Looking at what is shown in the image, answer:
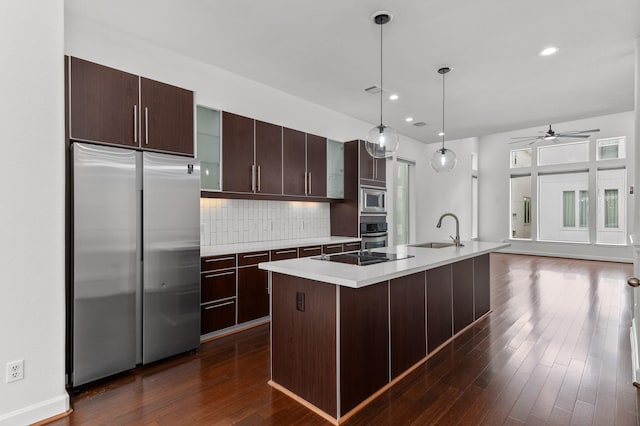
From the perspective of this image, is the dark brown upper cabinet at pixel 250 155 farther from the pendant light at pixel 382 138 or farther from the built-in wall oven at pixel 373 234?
the built-in wall oven at pixel 373 234

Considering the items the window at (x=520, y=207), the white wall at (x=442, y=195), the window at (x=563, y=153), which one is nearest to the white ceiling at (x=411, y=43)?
the white wall at (x=442, y=195)

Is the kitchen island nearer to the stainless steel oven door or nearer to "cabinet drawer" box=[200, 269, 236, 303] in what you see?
"cabinet drawer" box=[200, 269, 236, 303]

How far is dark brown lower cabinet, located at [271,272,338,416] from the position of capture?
2066mm

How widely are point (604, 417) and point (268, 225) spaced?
3.76 m

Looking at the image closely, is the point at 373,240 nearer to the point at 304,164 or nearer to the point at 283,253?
the point at 304,164

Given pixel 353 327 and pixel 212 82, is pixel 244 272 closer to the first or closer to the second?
pixel 353 327

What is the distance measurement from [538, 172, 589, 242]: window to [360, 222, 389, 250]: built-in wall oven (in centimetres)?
626

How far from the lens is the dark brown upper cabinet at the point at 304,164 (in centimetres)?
444

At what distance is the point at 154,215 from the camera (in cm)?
277

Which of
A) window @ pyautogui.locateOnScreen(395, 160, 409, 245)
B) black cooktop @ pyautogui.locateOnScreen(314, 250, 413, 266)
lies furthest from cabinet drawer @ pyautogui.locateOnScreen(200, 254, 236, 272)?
window @ pyautogui.locateOnScreen(395, 160, 409, 245)

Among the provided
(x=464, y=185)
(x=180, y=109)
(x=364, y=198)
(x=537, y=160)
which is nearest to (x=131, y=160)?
(x=180, y=109)

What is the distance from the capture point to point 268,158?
165 inches

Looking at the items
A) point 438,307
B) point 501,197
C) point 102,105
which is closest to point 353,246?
point 438,307
